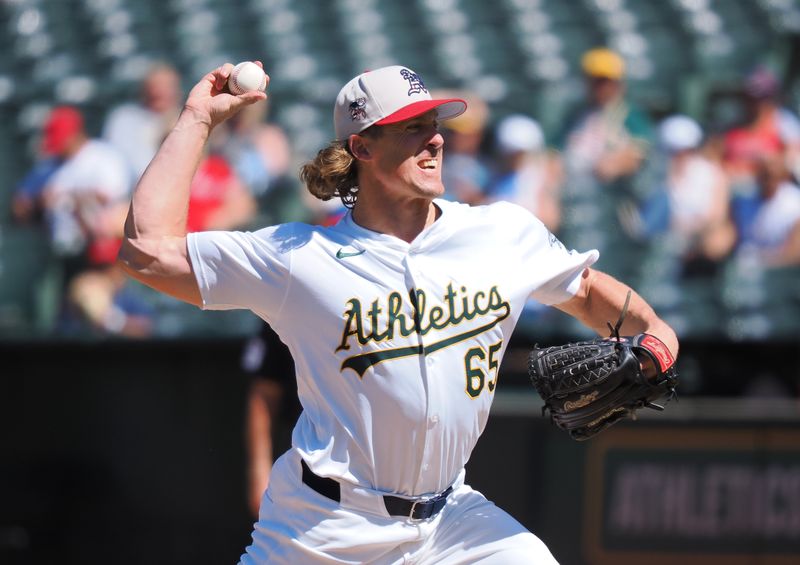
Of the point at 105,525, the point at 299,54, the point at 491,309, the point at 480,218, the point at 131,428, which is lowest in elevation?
the point at 105,525

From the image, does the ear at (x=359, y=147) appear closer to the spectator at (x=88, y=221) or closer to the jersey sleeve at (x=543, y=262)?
the jersey sleeve at (x=543, y=262)

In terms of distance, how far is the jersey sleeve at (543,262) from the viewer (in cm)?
340

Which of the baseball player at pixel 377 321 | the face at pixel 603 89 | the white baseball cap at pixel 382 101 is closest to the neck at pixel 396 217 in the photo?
the baseball player at pixel 377 321

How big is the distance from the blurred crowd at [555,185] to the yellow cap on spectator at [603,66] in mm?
295

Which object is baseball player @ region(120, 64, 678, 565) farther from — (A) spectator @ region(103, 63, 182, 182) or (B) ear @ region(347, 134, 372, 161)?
(A) spectator @ region(103, 63, 182, 182)

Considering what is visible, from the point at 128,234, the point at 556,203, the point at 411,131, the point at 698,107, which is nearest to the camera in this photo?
the point at 128,234

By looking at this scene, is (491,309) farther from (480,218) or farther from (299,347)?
(299,347)

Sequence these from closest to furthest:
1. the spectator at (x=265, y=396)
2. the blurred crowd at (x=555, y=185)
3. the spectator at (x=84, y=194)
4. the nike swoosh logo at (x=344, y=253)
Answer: the nike swoosh logo at (x=344, y=253), the spectator at (x=265, y=396), the spectator at (x=84, y=194), the blurred crowd at (x=555, y=185)

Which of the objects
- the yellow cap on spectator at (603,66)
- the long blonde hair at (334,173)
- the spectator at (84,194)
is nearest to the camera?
the long blonde hair at (334,173)

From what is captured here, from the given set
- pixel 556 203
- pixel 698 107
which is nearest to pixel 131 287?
pixel 556 203

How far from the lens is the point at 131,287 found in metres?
6.91

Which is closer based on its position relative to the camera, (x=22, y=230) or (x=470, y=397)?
(x=470, y=397)

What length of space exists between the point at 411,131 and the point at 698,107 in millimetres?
5033

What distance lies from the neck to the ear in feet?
0.39
